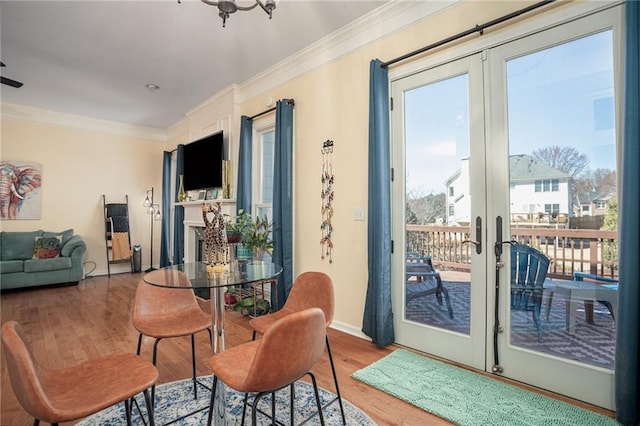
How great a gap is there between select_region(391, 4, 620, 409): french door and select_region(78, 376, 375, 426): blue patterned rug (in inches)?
41.0

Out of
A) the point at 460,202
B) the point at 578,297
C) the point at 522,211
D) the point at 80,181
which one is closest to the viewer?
the point at 578,297

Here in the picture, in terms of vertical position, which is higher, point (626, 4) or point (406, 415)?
point (626, 4)

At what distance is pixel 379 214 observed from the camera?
2723 mm

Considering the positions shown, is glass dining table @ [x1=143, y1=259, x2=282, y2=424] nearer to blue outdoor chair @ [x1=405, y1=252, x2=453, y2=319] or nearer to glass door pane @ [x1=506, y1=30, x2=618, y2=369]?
blue outdoor chair @ [x1=405, y1=252, x2=453, y2=319]

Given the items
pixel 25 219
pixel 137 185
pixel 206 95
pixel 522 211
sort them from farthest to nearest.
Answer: pixel 137 185 < pixel 25 219 < pixel 206 95 < pixel 522 211

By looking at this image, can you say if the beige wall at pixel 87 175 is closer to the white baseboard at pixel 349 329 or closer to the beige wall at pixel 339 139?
the beige wall at pixel 339 139

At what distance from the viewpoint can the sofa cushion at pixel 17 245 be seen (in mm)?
5039

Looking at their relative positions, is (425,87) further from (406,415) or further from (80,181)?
(80,181)

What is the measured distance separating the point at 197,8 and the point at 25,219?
5.10 m

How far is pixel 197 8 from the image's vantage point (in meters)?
2.75

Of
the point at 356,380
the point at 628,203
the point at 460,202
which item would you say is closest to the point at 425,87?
the point at 460,202

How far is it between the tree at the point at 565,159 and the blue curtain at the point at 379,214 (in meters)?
1.10

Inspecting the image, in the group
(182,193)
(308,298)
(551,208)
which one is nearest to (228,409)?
(308,298)

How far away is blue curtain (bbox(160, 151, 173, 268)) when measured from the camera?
6.42 meters
